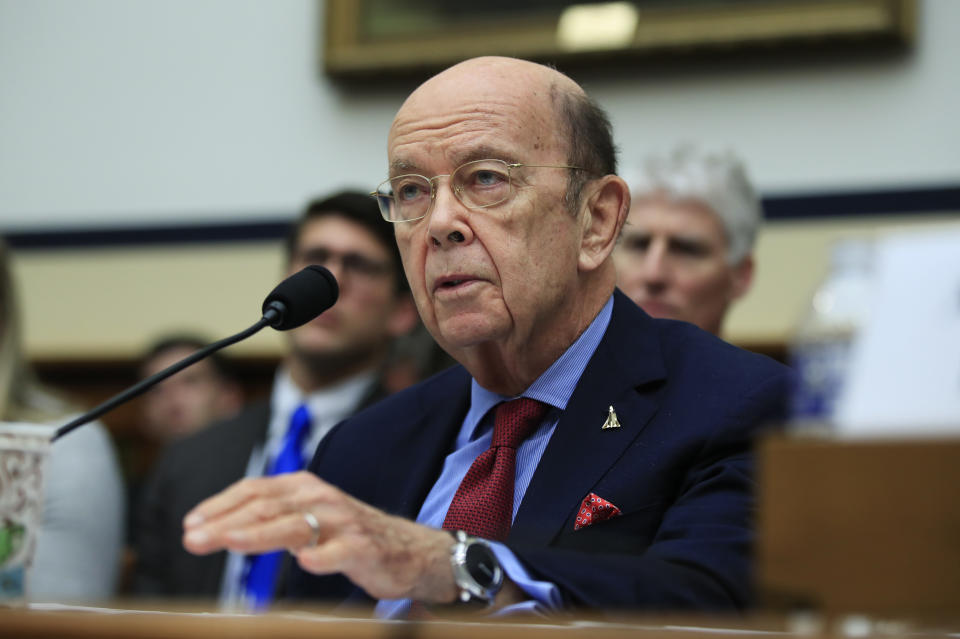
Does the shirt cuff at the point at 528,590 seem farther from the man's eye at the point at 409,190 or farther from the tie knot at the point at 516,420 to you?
the man's eye at the point at 409,190

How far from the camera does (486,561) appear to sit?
56.2 inches

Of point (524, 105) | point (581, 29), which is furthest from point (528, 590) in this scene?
point (581, 29)

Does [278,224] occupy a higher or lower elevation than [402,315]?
higher

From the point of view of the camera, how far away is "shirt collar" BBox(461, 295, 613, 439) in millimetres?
1990

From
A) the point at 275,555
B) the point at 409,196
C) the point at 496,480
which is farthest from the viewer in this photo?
the point at 275,555

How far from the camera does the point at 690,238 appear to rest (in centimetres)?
322

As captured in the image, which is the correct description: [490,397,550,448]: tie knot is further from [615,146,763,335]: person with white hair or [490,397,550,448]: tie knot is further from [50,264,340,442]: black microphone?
[615,146,763,335]: person with white hair

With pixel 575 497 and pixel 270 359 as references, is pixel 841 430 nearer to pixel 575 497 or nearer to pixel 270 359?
pixel 575 497

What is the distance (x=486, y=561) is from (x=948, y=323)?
0.60m

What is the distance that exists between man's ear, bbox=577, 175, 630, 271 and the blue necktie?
1156 mm

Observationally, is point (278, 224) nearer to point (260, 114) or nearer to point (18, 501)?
point (260, 114)

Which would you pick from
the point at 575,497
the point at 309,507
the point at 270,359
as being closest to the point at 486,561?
the point at 309,507

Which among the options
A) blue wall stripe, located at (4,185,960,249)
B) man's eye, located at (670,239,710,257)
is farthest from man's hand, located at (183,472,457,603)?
blue wall stripe, located at (4,185,960,249)

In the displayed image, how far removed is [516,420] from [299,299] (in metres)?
0.39
